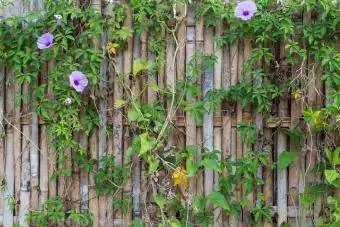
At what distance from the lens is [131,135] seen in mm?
3771

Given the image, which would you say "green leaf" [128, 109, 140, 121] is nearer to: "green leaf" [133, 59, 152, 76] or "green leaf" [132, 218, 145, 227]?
"green leaf" [133, 59, 152, 76]

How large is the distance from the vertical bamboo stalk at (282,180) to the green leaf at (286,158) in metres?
0.06

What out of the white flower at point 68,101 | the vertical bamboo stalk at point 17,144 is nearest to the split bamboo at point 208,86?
the white flower at point 68,101

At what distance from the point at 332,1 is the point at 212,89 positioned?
888 millimetres

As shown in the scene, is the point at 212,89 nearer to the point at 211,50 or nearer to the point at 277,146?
the point at 211,50

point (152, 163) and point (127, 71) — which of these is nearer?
point (152, 163)

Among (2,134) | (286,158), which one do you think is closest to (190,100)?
(286,158)

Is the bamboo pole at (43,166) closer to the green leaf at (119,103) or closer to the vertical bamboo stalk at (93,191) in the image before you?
the vertical bamboo stalk at (93,191)

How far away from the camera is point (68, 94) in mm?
3680

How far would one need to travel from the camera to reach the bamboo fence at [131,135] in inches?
144

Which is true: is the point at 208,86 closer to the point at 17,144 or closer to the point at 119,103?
the point at 119,103

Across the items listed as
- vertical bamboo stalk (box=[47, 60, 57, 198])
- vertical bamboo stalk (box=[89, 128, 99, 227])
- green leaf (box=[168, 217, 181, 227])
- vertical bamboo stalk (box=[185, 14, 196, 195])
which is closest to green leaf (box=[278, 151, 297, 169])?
vertical bamboo stalk (box=[185, 14, 196, 195])

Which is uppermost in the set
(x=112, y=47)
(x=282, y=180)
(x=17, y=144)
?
(x=112, y=47)

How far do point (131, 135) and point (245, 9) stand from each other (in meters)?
1.07
